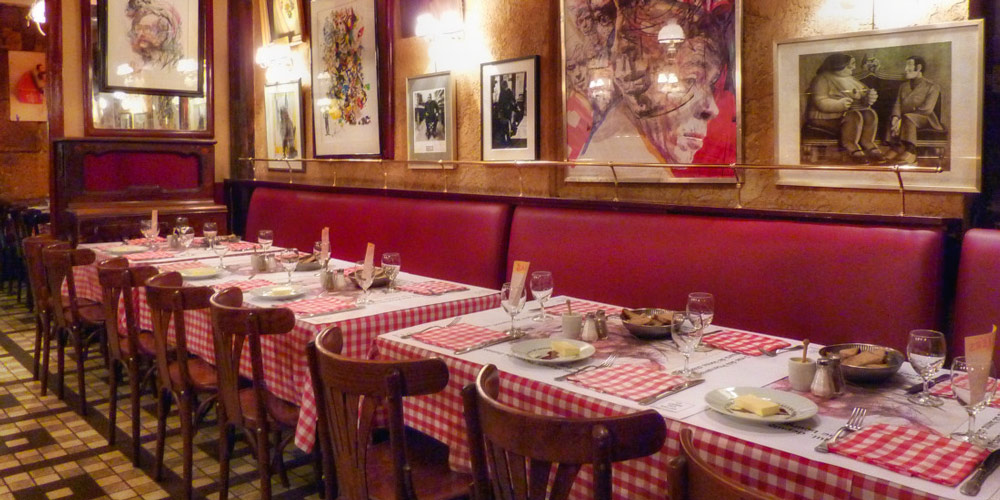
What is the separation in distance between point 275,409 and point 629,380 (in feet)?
4.45

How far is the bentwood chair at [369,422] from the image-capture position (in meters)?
1.71

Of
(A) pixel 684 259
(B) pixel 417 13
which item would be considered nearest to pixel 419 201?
(B) pixel 417 13

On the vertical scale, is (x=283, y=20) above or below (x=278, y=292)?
above

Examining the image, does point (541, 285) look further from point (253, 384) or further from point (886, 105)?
point (886, 105)

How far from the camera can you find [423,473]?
2.17 m

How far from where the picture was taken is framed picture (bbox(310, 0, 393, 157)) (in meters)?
5.73

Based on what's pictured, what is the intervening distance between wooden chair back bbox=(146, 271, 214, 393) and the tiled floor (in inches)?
18.5

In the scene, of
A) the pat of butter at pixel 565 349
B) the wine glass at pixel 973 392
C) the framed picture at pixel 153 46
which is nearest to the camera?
the wine glass at pixel 973 392

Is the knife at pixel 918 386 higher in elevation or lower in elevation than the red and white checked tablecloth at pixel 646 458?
higher

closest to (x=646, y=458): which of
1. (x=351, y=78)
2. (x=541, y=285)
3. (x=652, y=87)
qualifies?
(x=541, y=285)

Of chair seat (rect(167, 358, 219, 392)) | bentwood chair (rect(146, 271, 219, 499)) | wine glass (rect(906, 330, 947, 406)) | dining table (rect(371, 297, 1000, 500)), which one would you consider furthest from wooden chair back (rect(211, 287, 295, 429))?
wine glass (rect(906, 330, 947, 406))

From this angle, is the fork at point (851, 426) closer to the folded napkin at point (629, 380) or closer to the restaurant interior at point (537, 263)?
the restaurant interior at point (537, 263)

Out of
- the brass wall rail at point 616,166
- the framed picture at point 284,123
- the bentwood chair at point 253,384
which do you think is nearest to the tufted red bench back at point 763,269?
the brass wall rail at point 616,166

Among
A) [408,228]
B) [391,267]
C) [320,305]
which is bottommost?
[320,305]
